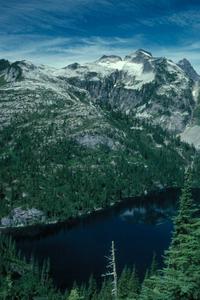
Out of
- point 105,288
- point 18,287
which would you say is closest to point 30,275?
point 18,287

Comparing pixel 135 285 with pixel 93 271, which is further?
pixel 93 271

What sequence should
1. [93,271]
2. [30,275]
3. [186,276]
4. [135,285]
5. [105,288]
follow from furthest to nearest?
[93,271] < [30,275] < [105,288] < [135,285] < [186,276]

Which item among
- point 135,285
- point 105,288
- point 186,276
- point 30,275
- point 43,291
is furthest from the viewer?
point 30,275

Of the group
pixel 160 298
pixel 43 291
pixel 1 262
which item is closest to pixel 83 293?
pixel 43 291

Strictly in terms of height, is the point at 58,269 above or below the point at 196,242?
below

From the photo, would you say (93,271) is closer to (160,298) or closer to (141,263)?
(141,263)

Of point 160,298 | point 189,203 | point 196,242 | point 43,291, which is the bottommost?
point 43,291

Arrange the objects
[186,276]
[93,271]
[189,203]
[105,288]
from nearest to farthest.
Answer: [186,276], [189,203], [105,288], [93,271]

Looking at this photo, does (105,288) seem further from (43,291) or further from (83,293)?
(43,291)

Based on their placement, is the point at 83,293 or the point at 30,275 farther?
the point at 30,275
